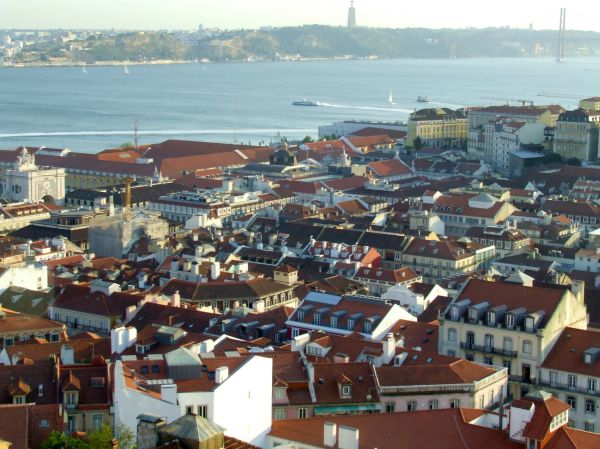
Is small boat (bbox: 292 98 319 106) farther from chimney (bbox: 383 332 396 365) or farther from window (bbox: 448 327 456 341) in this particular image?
chimney (bbox: 383 332 396 365)

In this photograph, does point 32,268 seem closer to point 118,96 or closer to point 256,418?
point 256,418

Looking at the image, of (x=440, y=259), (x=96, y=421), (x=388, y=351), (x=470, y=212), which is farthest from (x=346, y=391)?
(x=470, y=212)

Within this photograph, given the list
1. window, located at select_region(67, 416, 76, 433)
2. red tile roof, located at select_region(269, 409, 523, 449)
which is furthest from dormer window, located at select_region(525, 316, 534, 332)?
window, located at select_region(67, 416, 76, 433)

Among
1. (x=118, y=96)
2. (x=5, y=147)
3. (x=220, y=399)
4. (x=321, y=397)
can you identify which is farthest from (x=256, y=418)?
(x=118, y=96)

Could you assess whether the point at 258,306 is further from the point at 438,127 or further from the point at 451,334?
the point at 438,127

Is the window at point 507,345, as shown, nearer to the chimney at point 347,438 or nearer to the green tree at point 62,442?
the chimney at point 347,438

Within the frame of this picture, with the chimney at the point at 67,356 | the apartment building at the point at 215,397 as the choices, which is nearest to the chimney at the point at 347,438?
the apartment building at the point at 215,397
